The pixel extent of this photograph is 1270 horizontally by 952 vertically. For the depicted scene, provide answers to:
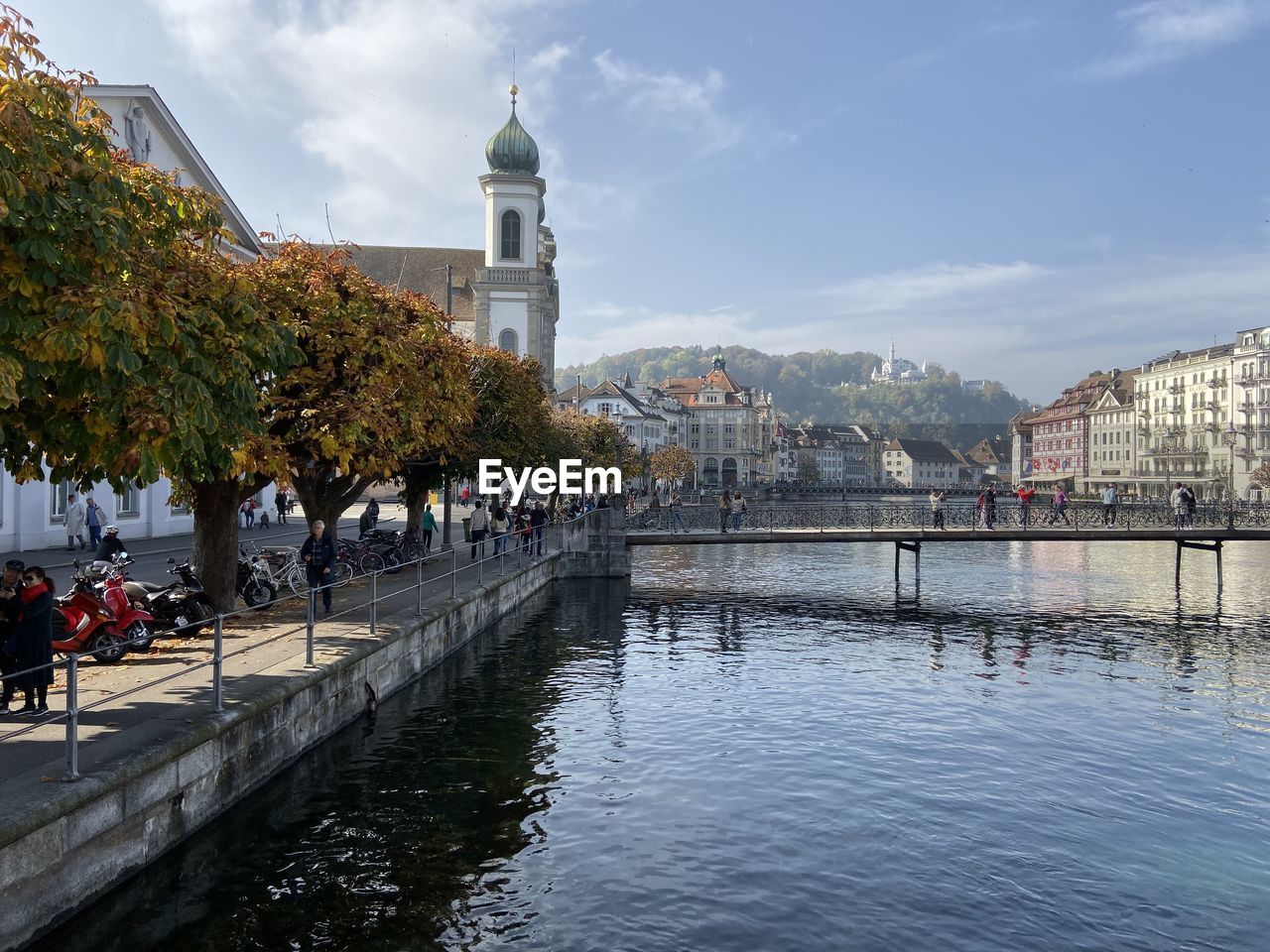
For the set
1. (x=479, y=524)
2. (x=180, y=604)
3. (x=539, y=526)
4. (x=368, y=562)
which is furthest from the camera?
(x=479, y=524)

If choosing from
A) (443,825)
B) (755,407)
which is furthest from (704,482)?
(443,825)

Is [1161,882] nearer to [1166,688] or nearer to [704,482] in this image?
[1166,688]

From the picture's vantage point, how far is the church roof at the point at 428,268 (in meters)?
88.9

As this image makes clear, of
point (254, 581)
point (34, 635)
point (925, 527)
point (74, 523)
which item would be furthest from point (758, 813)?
point (925, 527)

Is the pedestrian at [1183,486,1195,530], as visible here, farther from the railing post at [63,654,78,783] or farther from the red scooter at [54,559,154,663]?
the railing post at [63,654,78,783]

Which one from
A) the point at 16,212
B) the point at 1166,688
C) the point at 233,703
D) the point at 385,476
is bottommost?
the point at 1166,688

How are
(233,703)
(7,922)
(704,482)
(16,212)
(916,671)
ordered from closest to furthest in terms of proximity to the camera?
(7,922) < (16,212) < (233,703) < (916,671) < (704,482)

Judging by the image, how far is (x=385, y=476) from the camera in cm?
2033

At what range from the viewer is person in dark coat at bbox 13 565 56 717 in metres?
11.5

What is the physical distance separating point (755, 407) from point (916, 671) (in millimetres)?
156810

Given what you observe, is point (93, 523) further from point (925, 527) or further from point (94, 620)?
point (925, 527)

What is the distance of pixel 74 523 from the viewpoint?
32.5 m

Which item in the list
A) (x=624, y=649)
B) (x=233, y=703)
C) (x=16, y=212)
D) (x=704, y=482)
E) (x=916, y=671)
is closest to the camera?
(x=16, y=212)

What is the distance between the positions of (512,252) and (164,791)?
77260 millimetres
